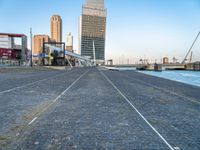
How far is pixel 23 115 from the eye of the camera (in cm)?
639

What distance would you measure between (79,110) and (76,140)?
2.94m

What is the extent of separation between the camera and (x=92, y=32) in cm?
18688

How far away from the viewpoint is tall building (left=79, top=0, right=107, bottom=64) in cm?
18475

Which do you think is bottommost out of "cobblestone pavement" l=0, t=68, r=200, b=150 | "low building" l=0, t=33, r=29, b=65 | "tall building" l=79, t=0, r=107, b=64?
"cobblestone pavement" l=0, t=68, r=200, b=150

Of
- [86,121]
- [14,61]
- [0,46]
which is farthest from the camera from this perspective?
[14,61]

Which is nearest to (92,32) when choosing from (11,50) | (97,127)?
(11,50)

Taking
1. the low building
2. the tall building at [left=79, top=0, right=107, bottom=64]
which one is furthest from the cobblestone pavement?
the tall building at [left=79, top=0, right=107, bottom=64]

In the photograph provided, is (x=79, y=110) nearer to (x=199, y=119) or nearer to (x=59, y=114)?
(x=59, y=114)

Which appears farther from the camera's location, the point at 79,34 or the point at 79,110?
the point at 79,34

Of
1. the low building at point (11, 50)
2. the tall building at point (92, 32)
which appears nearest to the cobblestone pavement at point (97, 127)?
the low building at point (11, 50)

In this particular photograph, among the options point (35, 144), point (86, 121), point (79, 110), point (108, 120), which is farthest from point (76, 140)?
point (79, 110)

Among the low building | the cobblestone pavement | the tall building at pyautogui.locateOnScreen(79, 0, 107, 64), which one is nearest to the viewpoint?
the cobblestone pavement

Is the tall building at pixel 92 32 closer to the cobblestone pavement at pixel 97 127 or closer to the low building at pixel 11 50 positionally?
the low building at pixel 11 50

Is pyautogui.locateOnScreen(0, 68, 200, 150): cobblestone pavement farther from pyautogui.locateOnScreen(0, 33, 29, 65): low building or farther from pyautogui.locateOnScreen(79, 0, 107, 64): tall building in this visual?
pyautogui.locateOnScreen(79, 0, 107, 64): tall building
